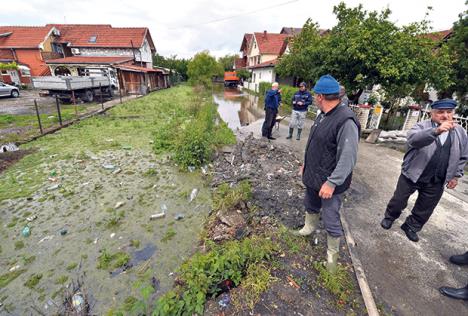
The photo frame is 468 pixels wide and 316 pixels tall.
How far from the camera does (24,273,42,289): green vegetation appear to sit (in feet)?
8.19

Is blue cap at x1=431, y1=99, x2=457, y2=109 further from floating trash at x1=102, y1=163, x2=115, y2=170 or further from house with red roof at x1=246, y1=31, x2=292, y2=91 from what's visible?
house with red roof at x1=246, y1=31, x2=292, y2=91

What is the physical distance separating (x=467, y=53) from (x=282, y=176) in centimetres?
1014

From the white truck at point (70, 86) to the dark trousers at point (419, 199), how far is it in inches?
556

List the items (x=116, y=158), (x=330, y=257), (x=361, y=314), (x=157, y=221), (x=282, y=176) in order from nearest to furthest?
1. (x=361, y=314)
2. (x=330, y=257)
3. (x=157, y=221)
4. (x=282, y=176)
5. (x=116, y=158)

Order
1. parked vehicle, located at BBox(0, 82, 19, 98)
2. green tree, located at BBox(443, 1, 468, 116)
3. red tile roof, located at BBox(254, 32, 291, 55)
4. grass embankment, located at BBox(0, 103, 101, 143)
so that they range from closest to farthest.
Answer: grass embankment, located at BBox(0, 103, 101, 143)
green tree, located at BBox(443, 1, 468, 116)
parked vehicle, located at BBox(0, 82, 19, 98)
red tile roof, located at BBox(254, 32, 291, 55)

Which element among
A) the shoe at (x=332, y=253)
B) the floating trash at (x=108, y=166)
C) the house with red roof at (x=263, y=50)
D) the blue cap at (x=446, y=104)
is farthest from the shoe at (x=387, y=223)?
the house with red roof at (x=263, y=50)

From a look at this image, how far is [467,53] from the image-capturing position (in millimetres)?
8688

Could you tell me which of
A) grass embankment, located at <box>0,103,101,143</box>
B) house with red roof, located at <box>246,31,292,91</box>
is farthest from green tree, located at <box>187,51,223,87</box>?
grass embankment, located at <box>0,103,101,143</box>

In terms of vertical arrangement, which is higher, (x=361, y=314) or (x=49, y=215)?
(x=361, y=314)

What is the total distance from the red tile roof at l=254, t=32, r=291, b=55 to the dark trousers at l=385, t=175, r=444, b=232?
27909 millimetres

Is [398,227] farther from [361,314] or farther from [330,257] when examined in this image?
[361,314]

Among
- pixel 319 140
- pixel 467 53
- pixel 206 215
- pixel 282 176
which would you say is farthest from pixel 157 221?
pixel 467 53

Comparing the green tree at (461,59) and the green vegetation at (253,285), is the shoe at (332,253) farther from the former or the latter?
the green tree at (461,59)

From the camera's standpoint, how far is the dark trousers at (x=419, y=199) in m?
2.61
